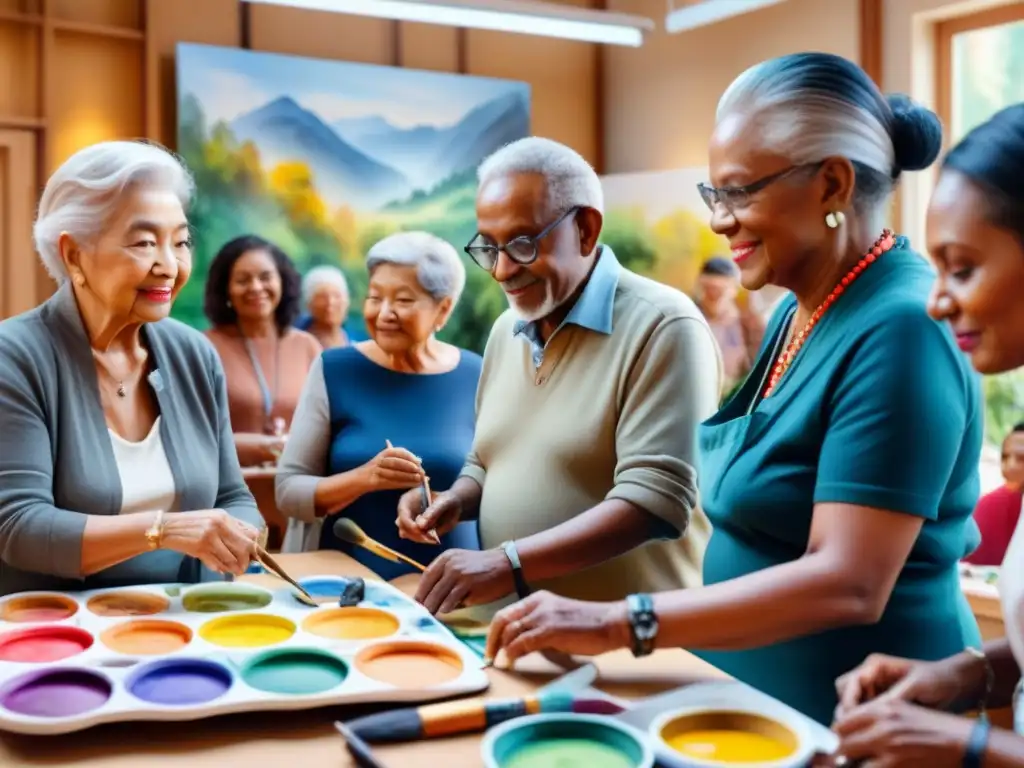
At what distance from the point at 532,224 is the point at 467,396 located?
86cm

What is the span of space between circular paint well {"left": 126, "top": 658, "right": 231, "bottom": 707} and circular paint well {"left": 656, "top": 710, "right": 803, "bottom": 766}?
0.54 m

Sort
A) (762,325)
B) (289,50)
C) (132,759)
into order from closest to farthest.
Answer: (132,759) → (762,325) → (289,50)

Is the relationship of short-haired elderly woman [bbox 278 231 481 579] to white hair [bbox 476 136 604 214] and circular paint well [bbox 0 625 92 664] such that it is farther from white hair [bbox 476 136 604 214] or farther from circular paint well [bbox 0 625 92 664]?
circular paint well [bbox 0 625 92 664]

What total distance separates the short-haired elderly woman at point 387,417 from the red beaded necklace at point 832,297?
1005 mm

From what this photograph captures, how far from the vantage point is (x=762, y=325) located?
5.22m

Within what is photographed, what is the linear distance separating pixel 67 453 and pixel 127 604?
34 centimetres

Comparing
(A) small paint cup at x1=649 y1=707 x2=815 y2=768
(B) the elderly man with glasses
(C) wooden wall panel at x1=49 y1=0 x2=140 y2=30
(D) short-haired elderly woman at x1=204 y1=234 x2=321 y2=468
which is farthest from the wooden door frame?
(A) small paint cup at x1=649 y1=707 x2=815 y2=768

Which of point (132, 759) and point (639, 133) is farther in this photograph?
point (639, 133)

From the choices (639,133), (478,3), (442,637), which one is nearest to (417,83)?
(639,133)

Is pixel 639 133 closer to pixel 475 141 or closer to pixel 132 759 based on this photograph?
pixel 475 141

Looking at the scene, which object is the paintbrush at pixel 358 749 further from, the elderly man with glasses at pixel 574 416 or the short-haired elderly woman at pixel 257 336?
the short-haired elderly woman at pixel 257 336

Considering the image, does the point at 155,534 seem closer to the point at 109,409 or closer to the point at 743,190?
the point at 109,409

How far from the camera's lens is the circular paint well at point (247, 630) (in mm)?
1407

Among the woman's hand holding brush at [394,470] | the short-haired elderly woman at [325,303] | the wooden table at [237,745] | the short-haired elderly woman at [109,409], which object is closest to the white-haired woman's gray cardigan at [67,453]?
the short-haired elderly woman at [109,409]
